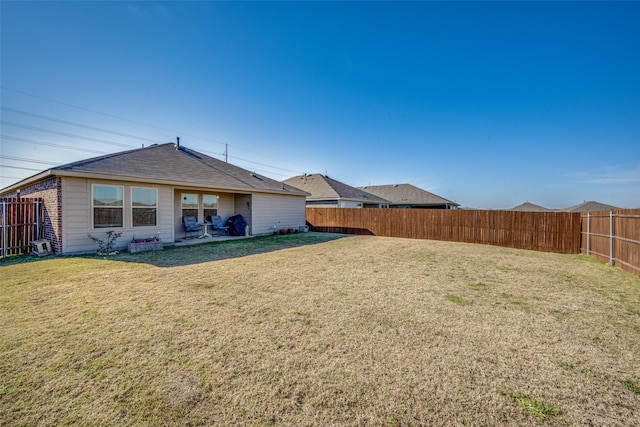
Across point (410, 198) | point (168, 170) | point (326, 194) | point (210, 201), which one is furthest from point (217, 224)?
point (410, 198)

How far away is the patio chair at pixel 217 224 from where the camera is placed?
12945 millimetres

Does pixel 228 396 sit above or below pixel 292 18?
below

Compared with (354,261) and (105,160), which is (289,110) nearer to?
(105,160)

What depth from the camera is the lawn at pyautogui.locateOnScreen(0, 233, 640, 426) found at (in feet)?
6.42

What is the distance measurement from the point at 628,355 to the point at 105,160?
44.1ft

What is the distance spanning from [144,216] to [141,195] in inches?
31.0

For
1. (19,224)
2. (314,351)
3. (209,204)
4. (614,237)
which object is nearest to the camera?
(314,351)

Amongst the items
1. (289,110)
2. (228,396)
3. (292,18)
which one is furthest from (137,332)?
(289,110)

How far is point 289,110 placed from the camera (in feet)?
54.3

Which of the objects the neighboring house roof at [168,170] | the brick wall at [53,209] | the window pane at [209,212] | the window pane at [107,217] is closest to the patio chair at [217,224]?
the window pane at [209,212]

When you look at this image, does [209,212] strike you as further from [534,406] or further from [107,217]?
[534,406]

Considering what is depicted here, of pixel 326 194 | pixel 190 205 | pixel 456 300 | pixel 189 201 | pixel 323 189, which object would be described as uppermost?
pixel 323 189

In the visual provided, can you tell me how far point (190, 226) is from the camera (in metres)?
11.7

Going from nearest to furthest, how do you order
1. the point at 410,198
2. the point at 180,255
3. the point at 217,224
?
the point at 180,255 < the point at 217,224 < the point at 410,198
